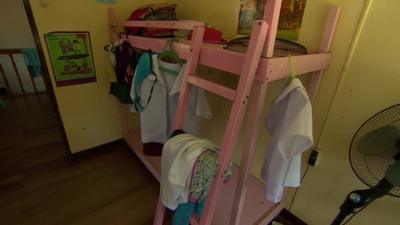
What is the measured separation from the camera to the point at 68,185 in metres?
1.70

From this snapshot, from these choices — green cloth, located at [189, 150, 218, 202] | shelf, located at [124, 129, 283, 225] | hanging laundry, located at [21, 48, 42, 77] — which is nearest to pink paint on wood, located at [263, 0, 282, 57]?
green cloth, located at [189, 150, 218, 202]

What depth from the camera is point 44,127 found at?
8.60ft

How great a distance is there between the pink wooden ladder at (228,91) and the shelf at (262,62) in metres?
0.03

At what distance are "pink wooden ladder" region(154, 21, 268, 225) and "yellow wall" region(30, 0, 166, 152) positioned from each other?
120 cm

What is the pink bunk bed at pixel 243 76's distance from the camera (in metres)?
0.73

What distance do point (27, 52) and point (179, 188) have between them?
13.7ft

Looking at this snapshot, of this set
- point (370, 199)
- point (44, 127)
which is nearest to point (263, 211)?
point (370, 199)

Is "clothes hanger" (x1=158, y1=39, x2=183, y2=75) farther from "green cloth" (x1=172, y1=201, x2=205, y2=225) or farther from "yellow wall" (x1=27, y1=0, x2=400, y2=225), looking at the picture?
"green cloth" (x1=172, y1=201, x2=205, y2=225)

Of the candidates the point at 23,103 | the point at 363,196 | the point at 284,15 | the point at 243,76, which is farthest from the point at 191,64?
the point at 23,103

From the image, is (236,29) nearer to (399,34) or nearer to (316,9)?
(316,9)

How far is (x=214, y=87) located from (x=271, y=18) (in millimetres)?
334

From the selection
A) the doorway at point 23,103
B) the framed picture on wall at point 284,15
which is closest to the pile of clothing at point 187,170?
the framed picture on wall at point 284,15

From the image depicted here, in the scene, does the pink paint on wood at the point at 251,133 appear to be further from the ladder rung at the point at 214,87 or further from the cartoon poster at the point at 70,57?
the cartoon poster at the point at 70,57

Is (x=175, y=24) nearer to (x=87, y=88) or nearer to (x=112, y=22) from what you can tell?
(x=112, y=22)
